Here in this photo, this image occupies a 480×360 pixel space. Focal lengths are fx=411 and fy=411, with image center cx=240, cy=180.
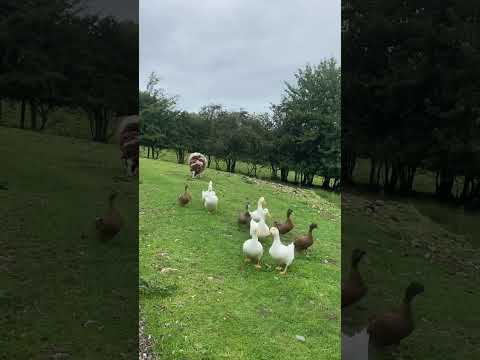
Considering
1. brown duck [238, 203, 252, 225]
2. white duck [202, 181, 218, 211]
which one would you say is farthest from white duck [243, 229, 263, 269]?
white duck [202, 181, 218, 211]

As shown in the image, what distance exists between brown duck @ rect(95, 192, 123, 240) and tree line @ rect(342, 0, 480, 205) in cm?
106

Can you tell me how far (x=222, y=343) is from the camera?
3498mm

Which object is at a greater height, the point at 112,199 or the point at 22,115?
the point at 22,115

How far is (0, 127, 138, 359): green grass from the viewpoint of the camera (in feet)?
5.82

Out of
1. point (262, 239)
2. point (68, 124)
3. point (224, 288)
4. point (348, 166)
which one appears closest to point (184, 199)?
point (262, 239)

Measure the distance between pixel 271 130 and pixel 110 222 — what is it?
5295 mm

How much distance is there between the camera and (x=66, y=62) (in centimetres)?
194

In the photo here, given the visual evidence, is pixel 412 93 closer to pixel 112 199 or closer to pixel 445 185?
pixel 445 185

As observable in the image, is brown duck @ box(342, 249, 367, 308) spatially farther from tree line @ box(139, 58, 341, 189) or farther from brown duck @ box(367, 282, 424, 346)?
tree line @ box(139, 58, 341, 189)

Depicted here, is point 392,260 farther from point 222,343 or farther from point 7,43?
point 222,343

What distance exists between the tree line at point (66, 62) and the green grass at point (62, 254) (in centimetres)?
15

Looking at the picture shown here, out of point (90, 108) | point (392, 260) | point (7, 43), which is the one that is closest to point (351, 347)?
point (392, 260)

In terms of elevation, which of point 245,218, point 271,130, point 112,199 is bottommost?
point 245,218

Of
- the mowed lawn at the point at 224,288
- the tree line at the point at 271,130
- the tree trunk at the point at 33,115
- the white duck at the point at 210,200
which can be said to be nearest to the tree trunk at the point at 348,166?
the tree trunk at the point at 33,115
